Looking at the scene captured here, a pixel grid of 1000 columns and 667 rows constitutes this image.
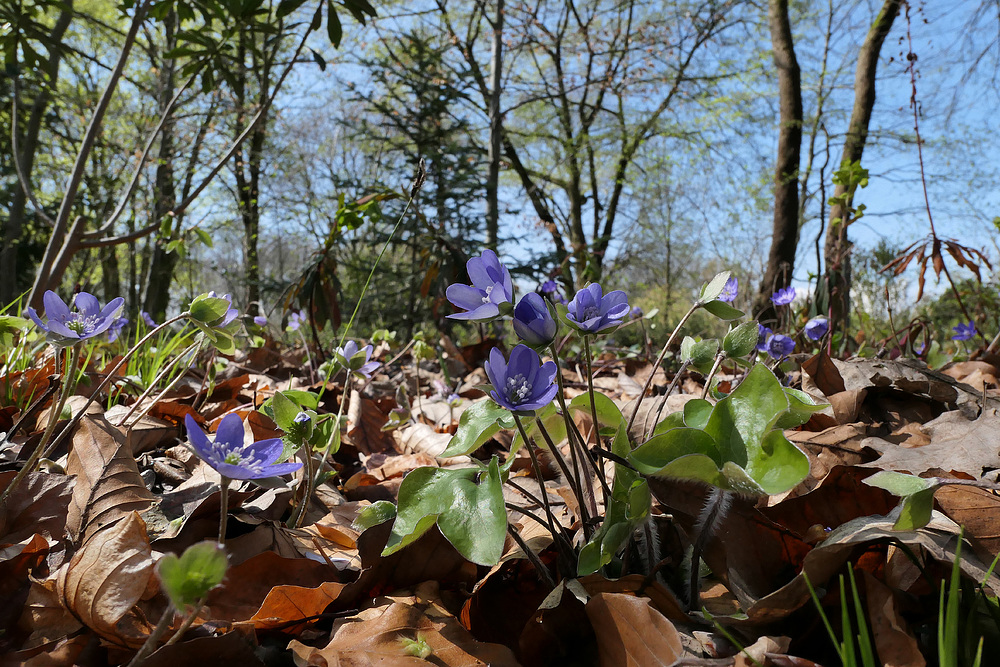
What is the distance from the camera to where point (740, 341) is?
83 cm

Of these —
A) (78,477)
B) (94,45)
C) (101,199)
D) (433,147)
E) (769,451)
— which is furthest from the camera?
(94,45)

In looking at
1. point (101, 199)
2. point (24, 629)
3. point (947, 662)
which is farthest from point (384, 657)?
point (101, 199)

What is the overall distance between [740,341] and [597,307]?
0.71 feet

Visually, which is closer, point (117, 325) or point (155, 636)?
point (155, 636)

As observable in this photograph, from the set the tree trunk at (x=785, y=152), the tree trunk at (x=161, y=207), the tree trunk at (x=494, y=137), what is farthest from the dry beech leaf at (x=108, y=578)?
the tree trunk at (x=161, y=207)

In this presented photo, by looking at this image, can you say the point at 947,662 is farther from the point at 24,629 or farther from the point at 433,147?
the point at 433,147

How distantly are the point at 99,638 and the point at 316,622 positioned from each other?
0.21 m

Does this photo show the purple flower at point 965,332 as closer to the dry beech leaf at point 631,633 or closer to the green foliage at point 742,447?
the green foliage at point 742,447

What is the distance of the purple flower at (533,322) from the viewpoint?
0.66 meters

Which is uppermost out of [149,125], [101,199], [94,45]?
[94,45]

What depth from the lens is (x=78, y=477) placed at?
837 mm

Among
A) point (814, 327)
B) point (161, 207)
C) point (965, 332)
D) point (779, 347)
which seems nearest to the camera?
point (779, 347)

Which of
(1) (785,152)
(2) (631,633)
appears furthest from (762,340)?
(1) (785,152)

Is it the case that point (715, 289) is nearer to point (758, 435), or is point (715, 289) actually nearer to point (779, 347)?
point (758, 435)
